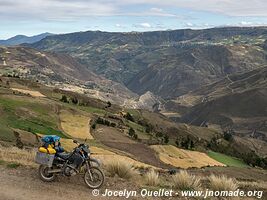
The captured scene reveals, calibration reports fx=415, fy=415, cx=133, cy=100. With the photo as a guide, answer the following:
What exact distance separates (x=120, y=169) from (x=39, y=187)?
4108mm

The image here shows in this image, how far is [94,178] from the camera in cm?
1670

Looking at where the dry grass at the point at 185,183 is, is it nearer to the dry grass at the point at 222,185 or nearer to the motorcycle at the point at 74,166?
the dry grass at the point at 222,185

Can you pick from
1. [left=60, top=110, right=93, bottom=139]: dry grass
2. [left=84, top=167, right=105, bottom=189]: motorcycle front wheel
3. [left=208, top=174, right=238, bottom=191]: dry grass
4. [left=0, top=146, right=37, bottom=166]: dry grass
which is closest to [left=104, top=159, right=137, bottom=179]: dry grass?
[left=84, top=167, right=105, bottom=189]: motorcycle front wheel

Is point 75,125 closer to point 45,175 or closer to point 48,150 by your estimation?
point 45,175

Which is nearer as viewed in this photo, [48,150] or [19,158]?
[48,150]

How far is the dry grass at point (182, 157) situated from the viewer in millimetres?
69094

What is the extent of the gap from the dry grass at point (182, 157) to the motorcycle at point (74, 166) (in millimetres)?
51353

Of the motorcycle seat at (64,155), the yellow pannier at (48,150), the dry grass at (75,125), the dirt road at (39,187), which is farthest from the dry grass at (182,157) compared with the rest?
the yellow pannier at (48,150)

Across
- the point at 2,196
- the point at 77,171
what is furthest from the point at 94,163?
the point at 2,196

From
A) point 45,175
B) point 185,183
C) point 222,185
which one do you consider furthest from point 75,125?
point 45,175

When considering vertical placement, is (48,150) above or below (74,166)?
above

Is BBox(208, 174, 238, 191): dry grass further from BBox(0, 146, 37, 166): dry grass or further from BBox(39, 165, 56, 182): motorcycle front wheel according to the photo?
BBox(0, 146, 37, 166): dry grass

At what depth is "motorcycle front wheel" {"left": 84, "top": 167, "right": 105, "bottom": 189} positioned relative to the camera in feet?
54.0

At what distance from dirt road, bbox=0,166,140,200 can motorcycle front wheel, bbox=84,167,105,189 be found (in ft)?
0.86
